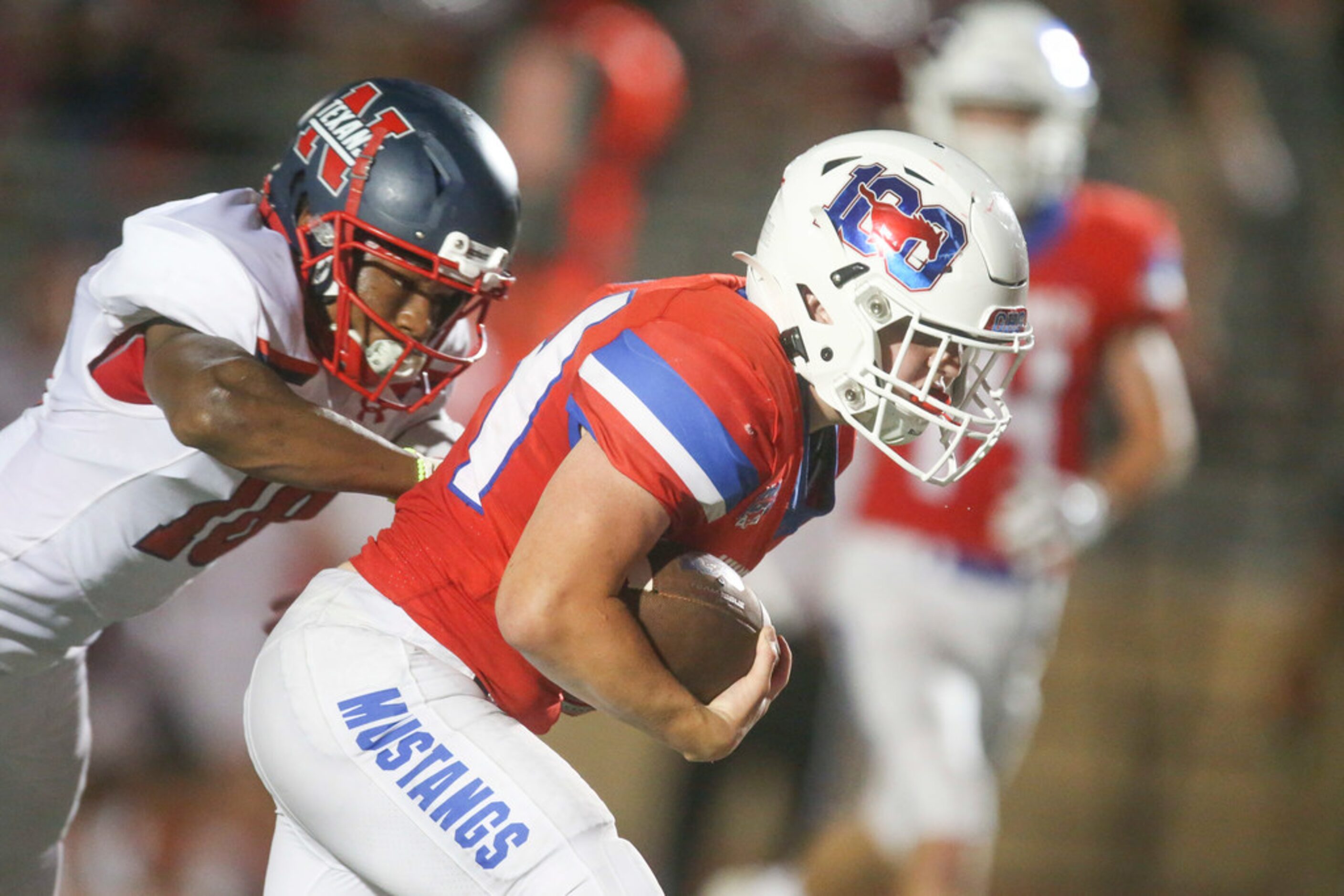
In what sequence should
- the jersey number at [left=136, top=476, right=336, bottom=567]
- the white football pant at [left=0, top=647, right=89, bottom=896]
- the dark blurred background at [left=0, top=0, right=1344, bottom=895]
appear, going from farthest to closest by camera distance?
the dark blurred background at [left=0, top=0, right=1344, bottom=895] → the white football pant at [left=0, top=647, right=89, bottom=896] → the jersey number at [left=136, top=476, right=336, bottom=567]

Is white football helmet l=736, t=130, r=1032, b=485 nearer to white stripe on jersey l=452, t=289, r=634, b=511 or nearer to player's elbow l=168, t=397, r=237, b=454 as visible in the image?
white stripe on jersey l=452, t=289, r=634, b=511

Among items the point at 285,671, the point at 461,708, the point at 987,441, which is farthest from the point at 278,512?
the point at 987,441

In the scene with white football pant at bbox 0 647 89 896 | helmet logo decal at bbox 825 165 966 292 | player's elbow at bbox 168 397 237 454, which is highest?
helmet logo decal at bbox 825 165 966 292

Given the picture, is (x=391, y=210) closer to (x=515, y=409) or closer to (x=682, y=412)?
(x=515, y=409)

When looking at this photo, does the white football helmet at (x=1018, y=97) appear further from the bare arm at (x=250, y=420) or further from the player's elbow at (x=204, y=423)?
the player's elbow at (x=204, y=423)

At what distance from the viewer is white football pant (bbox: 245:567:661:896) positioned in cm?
191

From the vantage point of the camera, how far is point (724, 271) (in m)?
6.07

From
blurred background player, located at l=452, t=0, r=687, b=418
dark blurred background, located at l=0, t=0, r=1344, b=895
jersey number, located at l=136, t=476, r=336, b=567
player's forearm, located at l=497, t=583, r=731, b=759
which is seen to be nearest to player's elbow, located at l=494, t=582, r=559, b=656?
player's forearm, located at l=497, t=583, r=731, b=759

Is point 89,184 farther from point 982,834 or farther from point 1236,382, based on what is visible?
point 1236,382

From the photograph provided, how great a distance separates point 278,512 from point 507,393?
2.16 ft

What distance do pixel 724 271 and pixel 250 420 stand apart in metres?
4.08

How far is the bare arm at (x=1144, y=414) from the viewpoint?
4.32m

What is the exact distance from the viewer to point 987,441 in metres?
2.18


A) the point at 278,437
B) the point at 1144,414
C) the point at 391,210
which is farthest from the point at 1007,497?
the point at 278,437
